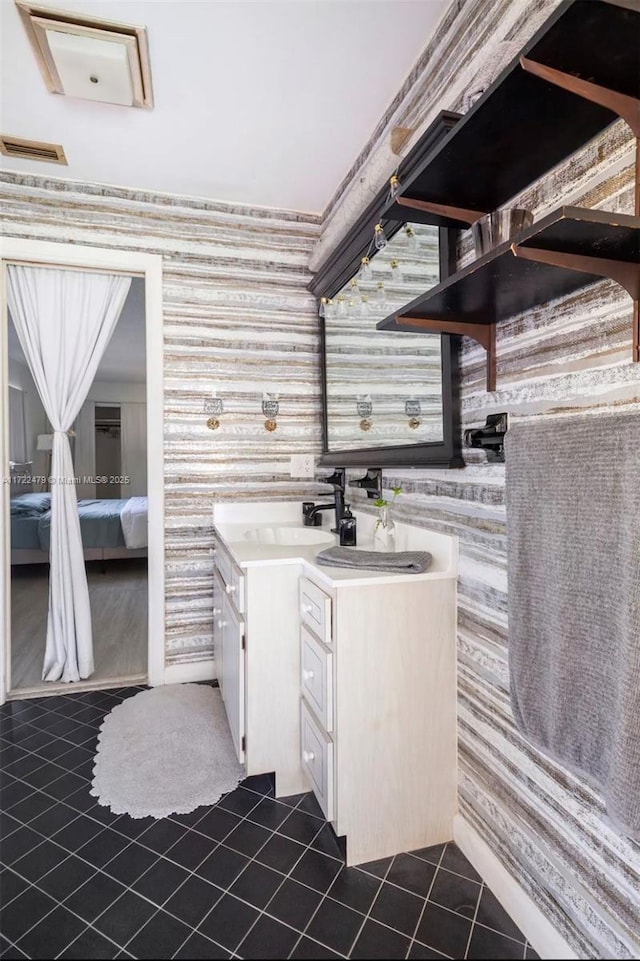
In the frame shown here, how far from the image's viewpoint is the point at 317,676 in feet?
5.08

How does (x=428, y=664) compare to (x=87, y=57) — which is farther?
(x=87, y=57)

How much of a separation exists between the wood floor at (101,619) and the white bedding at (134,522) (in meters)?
0.10

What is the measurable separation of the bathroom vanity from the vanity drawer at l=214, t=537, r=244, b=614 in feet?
0.08

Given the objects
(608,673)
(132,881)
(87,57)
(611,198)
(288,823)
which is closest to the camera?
(608,673)

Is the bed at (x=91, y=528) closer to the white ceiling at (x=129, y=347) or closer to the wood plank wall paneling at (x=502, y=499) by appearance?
the white ceiling at (x=129, y=347)

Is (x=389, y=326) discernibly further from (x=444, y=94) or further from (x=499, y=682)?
(x=499, y=682)

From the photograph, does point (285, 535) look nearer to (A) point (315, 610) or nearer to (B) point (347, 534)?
(B) point (347, 534)

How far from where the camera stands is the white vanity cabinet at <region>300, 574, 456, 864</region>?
1.41 m

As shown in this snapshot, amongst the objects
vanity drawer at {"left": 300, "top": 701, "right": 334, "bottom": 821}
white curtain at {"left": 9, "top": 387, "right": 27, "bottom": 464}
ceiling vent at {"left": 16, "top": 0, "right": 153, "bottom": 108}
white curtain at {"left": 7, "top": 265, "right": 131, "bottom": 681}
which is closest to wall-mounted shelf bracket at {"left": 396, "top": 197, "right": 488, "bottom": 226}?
ceiling vent at {"left": 16, "top": 0, "right": 153, "bottom": 108}

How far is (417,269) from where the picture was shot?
1663 mm

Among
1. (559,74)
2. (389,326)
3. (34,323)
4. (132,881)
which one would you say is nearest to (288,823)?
(132,881)

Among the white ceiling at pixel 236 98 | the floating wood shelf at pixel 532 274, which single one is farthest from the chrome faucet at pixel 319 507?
the white ceiling at pixel 236 98

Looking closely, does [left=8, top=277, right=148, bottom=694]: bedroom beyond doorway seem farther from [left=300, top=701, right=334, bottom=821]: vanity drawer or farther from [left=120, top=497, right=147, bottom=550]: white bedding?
[left=300, top=701, right=334, bottom=821]: vanity drawer

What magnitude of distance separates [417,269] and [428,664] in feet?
4.08
